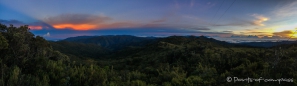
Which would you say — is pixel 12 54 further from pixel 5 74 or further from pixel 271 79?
pixel 271 79

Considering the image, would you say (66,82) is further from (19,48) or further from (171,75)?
(171,75)

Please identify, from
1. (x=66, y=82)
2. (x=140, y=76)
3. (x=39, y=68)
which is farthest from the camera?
(x=140, y=76)

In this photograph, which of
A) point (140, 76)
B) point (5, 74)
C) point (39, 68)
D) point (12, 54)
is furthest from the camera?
point (140, 76)

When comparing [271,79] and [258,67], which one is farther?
[258,67]

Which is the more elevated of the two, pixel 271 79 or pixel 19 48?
pixel 19 48

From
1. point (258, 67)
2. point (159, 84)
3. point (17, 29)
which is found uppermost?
point (17, 29)

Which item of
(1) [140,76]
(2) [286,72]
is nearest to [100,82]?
(1) [140,76]

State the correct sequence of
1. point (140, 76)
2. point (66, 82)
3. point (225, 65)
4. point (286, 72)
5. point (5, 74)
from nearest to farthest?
1. point (5, 74)
2. point (66, 82)
3. point (286, 72)
4. point (140, 76)
5. point (225, 65)

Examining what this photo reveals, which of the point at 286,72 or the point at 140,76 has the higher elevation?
the point at 286,72

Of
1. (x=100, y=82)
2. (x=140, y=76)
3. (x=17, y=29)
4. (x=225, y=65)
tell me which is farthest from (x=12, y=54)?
(x=225, y=65)
